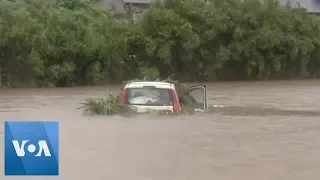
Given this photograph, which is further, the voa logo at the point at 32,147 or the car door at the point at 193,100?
the car door at the point at 193,100

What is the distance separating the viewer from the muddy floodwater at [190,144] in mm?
9773

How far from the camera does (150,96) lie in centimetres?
1459

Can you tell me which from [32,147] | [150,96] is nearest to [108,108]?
[150,96]

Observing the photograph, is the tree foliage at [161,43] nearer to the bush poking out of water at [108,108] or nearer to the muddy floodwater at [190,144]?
the muddy floodwater at [190,144]

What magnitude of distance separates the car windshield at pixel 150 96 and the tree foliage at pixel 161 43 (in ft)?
57.1

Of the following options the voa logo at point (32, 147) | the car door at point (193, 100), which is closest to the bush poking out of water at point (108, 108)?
the car door at point (193, 100)

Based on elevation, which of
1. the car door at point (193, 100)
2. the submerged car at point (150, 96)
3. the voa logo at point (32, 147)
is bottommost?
the car door at point (193, 100)

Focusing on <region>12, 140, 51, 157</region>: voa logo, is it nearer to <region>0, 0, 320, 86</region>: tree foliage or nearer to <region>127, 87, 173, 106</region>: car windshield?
<region>127, 87, 173, 106</region>: car windshield

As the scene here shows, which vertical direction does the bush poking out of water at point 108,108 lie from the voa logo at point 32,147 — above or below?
below

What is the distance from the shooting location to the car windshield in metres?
14.5

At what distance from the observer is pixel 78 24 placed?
33375 millimetres

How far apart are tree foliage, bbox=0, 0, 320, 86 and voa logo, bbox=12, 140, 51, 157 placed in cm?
2544

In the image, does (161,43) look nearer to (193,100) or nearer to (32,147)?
(193,100)

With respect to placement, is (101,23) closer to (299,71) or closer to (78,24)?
(78,24)
